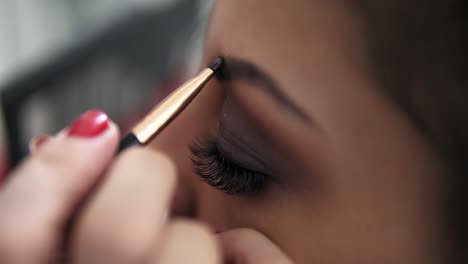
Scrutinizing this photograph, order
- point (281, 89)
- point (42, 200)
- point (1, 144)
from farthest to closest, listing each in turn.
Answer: point (1, 144) < point (281, 89) < point (42, 200)

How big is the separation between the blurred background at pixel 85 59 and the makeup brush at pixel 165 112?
0.43 meters

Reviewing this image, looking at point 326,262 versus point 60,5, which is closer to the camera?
point 326,262

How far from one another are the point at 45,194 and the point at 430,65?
0.28 m

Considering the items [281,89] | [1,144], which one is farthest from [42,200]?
[1,144]

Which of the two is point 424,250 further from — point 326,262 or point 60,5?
point 60,5

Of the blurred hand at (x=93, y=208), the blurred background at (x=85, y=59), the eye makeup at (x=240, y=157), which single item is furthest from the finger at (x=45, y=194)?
the blurred background at (x=85, y=59)

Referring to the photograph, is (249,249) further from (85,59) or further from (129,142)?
(85,59)

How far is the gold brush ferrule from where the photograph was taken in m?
0.37

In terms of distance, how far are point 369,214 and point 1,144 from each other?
89 centimetres

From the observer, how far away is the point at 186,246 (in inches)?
12.0

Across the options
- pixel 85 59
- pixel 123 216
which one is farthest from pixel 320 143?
pixel 85 59

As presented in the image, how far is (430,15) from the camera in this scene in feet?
1.03

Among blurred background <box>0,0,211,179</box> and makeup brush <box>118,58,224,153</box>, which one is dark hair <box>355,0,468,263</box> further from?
blurred background <box>0,0,211,179</box>

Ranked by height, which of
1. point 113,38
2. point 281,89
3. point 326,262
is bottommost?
point 113,38
